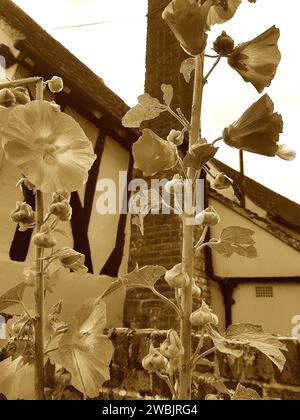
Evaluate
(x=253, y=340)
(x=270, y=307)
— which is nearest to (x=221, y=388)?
(x=253, y=340)

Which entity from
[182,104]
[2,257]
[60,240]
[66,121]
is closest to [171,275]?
[66,121]

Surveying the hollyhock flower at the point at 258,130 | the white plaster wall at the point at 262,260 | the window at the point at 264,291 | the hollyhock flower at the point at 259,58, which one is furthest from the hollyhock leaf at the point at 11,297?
the window at the point at 264,291

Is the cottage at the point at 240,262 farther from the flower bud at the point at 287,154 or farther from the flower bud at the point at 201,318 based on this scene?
the flower bud at the point at 201,318

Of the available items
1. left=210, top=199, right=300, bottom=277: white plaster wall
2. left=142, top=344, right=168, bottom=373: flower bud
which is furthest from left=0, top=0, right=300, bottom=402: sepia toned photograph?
left=210, top=199, right=300, bottom=277: white plaster wall

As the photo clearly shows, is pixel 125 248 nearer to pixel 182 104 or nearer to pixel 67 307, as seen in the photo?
pixel 67 307

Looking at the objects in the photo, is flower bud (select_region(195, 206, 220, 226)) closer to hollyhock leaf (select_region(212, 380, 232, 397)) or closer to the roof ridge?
hollyhock leaf (select_region(212, 380, 232, 397))

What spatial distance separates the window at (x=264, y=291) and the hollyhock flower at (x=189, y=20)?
16.5ft

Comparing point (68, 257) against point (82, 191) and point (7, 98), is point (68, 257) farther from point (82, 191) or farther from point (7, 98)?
point (82, 191)

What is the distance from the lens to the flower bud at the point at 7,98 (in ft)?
2.27

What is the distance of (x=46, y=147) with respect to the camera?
655 millimetres

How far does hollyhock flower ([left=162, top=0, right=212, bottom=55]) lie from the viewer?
0.59 metres
